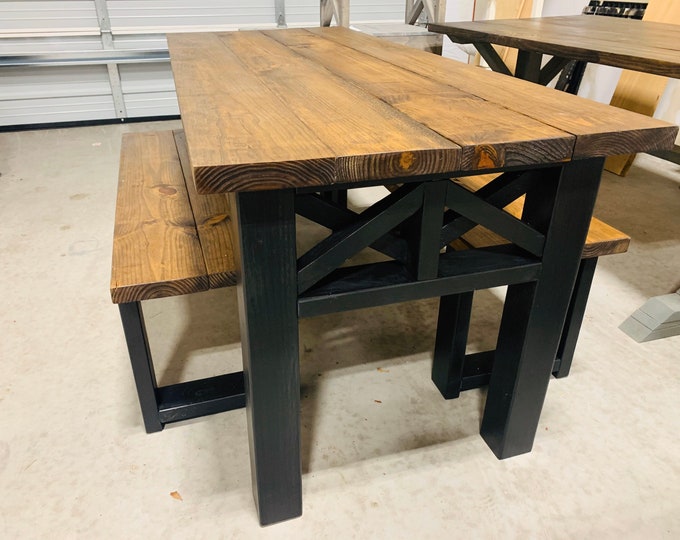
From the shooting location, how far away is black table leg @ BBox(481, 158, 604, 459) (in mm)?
1035

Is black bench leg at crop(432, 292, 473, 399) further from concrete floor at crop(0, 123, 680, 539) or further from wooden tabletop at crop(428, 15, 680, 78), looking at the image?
wooden tabletop at crop(428, 15, 680, 78)

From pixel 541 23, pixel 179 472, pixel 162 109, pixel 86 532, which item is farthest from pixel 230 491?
pixel 162 109

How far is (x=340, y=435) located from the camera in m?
1.44

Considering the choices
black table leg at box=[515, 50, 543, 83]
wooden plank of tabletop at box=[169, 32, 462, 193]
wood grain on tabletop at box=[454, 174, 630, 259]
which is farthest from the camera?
black table leg at box=[515, 50, 543, 83]

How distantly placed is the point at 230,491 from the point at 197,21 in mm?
4387

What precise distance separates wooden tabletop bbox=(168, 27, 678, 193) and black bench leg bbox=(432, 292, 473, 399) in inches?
20.6

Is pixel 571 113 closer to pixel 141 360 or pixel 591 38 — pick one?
pixel 141 360

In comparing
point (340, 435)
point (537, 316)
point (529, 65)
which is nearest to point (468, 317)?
point (537, 316)

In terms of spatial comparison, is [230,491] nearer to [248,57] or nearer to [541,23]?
[248,57]

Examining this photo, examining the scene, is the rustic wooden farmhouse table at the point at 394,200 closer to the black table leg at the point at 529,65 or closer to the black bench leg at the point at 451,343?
the black bench leg at the point at 451,343

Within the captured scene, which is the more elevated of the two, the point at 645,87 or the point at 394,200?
the point at 394,200

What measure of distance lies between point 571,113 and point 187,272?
87 cm

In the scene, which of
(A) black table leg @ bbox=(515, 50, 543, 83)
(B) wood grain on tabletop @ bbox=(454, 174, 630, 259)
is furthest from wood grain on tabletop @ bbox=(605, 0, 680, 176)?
(B) wood grain on tabletop @ bbox=(454, 174, 630, 259)

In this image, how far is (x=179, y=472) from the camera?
132cm
